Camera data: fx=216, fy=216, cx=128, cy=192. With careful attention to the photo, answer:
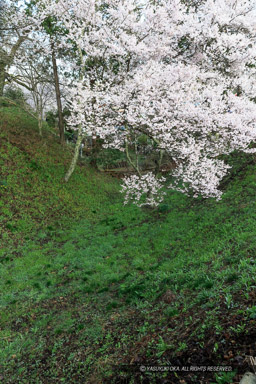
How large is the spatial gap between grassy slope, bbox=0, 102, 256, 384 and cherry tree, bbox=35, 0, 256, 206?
277cm

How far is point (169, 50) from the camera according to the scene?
12.1 m

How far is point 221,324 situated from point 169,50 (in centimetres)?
1331

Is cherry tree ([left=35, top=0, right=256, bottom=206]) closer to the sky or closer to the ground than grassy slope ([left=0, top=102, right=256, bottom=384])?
closer to the sky

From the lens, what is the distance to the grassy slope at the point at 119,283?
3.31 meters

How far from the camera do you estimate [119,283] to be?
6.68 m

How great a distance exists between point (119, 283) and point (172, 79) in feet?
29.2

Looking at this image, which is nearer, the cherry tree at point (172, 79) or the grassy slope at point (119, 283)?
the grassy slope at point (119, 283)

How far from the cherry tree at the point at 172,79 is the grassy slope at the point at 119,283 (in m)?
2.77

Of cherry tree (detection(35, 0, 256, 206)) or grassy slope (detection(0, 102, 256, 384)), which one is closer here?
grassy slope (detection(0, 102, 256, 384))

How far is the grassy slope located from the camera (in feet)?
10.9

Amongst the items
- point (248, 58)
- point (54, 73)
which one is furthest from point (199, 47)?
point (54, 73)

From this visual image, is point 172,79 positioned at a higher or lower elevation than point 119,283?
higher

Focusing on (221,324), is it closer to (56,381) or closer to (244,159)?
(56,381)

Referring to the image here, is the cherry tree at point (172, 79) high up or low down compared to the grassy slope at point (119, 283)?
up
